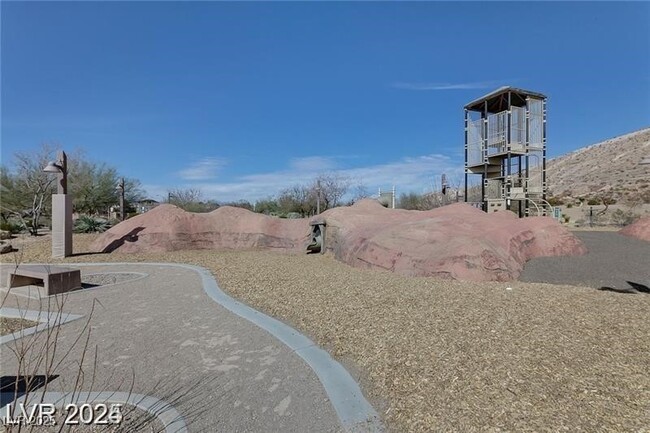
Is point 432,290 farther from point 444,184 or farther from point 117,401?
point 444,184

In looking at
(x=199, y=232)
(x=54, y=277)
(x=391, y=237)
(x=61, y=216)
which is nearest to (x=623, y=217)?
(x=391, y=237)

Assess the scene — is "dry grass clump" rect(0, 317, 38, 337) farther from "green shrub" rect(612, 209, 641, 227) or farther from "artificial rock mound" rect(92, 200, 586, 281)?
"green shrub" rect(612, 209, 641, 227)

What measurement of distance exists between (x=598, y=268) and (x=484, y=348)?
7135mm

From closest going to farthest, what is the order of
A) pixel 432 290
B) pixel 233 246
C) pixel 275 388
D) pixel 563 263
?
pixel 275 388 → pixel 432 290 → pixel 563 263 → pixel 233 246

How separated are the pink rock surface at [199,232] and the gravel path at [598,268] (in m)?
8.72

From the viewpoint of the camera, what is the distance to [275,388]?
3.23 meters

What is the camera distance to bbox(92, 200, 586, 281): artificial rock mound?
8.24 metres

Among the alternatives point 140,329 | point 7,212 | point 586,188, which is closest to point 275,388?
point 140,329

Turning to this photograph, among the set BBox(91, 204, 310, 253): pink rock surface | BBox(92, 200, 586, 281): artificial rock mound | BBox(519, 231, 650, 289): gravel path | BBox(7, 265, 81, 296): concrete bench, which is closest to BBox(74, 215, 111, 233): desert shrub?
BBox(91, 204, 310, 253): pink rock surface

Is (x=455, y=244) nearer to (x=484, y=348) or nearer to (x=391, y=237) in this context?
(x=391, y=237)

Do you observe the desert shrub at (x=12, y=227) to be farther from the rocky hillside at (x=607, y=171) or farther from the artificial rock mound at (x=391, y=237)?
the rocky hillside at (x=607, y=171)

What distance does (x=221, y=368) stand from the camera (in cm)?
365

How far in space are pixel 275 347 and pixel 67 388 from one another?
6.30 feet

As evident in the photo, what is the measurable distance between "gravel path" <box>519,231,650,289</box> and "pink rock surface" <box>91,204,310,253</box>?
872 centimetres
